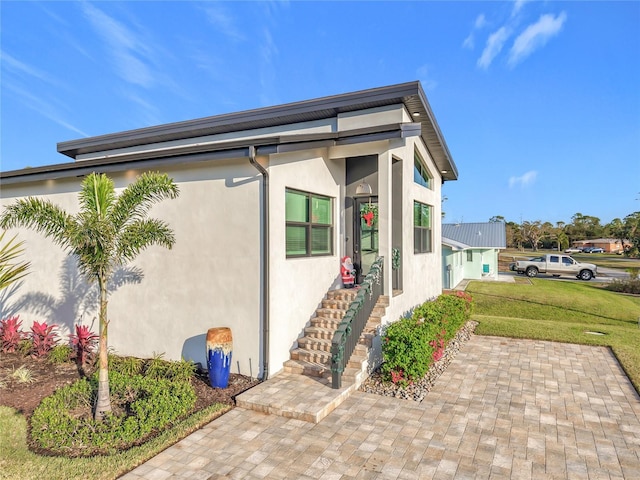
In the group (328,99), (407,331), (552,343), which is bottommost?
(552,343)

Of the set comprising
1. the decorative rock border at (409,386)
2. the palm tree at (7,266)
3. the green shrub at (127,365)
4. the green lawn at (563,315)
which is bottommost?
the green lawn at (563,315)

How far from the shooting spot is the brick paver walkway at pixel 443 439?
3.79 m

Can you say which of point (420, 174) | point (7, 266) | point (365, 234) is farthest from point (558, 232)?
point (7, 266)

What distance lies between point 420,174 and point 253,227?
7.08 metres

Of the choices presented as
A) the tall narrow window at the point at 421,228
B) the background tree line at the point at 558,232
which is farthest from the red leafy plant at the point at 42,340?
the background tree line at the point at 558,232

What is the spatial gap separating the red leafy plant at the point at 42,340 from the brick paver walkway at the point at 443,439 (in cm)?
536

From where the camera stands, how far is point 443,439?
4.43m

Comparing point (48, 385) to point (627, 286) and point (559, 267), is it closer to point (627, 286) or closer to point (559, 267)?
point (627, 286)

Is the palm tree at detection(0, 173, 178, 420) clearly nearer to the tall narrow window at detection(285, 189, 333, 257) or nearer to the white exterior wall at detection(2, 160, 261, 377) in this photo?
the white exterior wall at detection(2, 160, 261, 377)

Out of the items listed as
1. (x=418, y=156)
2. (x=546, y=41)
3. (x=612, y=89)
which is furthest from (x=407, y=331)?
Result: (x=612, y=89)

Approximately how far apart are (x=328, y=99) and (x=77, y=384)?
744 cm

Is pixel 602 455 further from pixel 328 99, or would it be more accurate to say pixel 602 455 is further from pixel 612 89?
pixel 612 89

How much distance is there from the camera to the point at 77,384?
5715 mm

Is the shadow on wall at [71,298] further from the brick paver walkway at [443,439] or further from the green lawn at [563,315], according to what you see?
the green lawn at [563,315]
